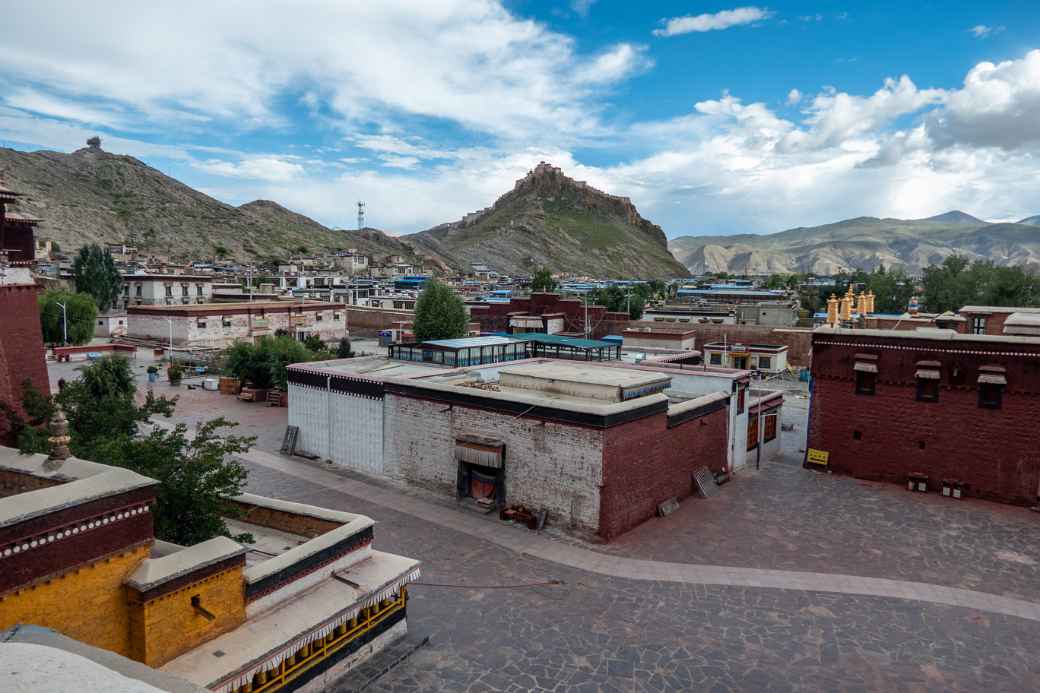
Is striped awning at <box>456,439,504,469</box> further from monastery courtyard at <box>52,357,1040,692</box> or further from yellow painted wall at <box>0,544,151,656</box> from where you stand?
yellow painted wall at <box>0,544,151,656</box>

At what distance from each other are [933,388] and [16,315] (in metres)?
28.8

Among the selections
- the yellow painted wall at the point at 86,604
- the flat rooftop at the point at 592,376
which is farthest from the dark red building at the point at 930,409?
the yellow painted wall at the point at 86,604

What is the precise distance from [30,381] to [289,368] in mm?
10353

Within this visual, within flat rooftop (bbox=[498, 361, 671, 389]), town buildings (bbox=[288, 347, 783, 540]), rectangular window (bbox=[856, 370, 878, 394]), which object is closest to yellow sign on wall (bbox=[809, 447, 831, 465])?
town buildings (bbox=[288, 347, 783, 540])

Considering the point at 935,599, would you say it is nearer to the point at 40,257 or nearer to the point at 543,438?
the point at 543,438

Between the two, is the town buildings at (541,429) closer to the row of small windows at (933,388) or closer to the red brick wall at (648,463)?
the red brick wall at (648,463)

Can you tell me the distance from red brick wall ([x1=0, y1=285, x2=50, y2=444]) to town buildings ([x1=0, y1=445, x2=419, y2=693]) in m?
6.90

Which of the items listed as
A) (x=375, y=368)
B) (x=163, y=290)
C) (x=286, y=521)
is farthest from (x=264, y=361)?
(x=163, y=290)

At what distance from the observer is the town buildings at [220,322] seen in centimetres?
5344

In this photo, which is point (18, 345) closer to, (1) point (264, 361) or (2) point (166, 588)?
(2) point (166, 588)

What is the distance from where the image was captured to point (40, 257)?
92.9 metres

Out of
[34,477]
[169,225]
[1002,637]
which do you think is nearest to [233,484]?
[34,477]

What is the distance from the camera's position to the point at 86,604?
7641mm

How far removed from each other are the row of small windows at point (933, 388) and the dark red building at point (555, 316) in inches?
1584
